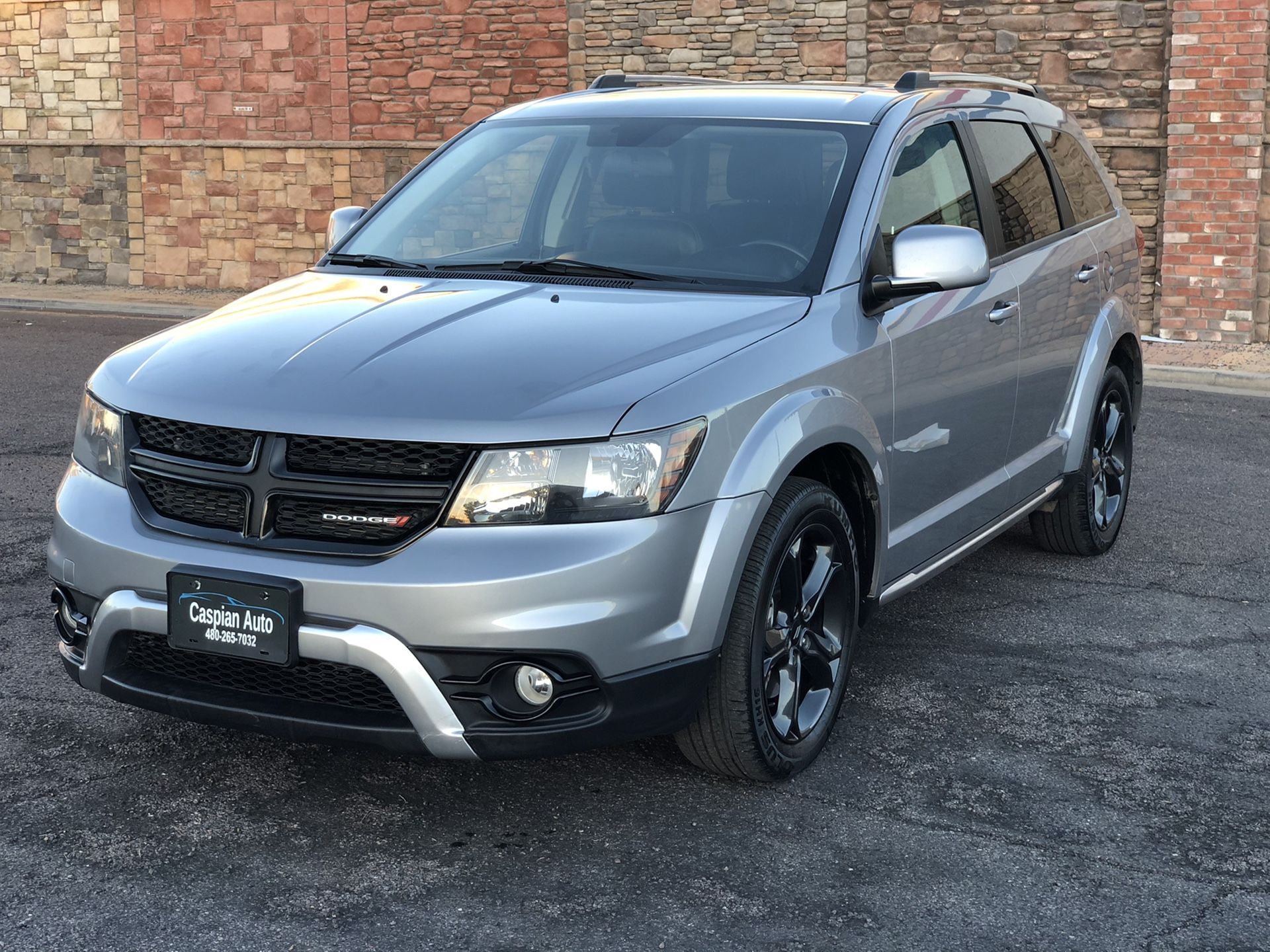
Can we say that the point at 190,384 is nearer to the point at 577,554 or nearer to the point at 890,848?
the point at 577,554

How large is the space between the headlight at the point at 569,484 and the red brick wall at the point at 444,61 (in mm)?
15729

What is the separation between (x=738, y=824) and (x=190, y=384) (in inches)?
67.6

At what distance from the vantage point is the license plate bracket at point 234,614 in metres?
3.31

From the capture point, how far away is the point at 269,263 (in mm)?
20156

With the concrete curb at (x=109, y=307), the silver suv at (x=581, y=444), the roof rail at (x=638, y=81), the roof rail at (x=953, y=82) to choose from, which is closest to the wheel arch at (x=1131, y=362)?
the roof rail at (x=953, y=82)

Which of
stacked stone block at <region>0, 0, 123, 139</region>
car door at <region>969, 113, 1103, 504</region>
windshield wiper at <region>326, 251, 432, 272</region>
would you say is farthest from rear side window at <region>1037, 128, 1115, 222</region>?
stacked stone block at <region>0, 0, 123, 139</region>

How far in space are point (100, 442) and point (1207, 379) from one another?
10.4 m

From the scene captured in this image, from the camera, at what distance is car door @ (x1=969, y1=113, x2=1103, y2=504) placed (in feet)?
17.3

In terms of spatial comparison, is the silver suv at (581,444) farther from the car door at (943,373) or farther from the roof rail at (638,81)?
the roof rail at (638,81)

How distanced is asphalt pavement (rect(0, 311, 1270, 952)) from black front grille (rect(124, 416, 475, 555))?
2.51ft

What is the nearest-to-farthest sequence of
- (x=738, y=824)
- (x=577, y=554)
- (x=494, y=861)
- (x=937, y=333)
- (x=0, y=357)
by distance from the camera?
(x=577, y=554)
(x=494, y=861)
(x=738, y=824)
(x=937, y=333)
(x=0, y=357)

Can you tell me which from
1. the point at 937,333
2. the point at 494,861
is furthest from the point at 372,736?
the point at 937,333

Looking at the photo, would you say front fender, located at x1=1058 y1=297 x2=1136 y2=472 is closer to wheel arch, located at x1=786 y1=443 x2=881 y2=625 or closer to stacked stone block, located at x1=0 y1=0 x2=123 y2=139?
wheel arch, located at x1=786 y1=443 x2=881 y2=625

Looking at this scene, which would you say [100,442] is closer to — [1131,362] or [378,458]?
[378,458]
